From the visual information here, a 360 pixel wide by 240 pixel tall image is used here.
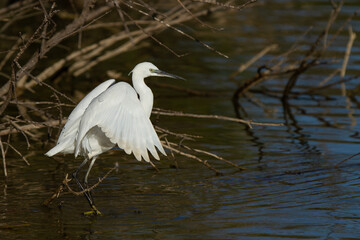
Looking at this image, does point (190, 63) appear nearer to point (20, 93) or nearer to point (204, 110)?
point (204, 110)

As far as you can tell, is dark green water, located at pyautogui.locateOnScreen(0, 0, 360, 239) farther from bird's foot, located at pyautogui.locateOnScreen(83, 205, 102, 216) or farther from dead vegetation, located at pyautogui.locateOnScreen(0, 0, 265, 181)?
dead vegetation, located at pyautogui.locateOnScreen(0, 0, 265, 181)

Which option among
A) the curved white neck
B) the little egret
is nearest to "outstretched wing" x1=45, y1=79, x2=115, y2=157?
the little egret

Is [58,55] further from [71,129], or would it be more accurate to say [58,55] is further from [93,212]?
[93,212]

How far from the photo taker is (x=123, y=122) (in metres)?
4.77

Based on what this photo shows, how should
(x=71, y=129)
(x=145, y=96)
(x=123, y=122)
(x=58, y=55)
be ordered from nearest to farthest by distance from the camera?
(x=123, y=122) → (x=71, y=129) → (x=145, y=96) → (x=58, y=55)

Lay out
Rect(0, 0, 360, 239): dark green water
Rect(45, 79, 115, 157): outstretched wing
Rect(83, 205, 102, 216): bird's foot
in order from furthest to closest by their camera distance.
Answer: Rect(45, 79, 115, 157): outstretched wing < Rect(83, 205, 102, 216): bird's foot < Rect(0, 0, 360, 239): dark green water

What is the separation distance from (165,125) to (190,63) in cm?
365

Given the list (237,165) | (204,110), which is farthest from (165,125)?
(237,165)

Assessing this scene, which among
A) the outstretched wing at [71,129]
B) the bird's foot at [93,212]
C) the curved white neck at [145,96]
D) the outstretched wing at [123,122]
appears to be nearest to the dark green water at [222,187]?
the bird's foot at [93,212]

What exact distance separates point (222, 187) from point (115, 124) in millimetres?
1465

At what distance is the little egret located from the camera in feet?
15.3

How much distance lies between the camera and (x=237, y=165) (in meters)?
6.56

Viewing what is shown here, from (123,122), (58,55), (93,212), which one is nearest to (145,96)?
(123,122)

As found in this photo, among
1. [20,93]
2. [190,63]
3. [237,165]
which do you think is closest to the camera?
[237,165]
